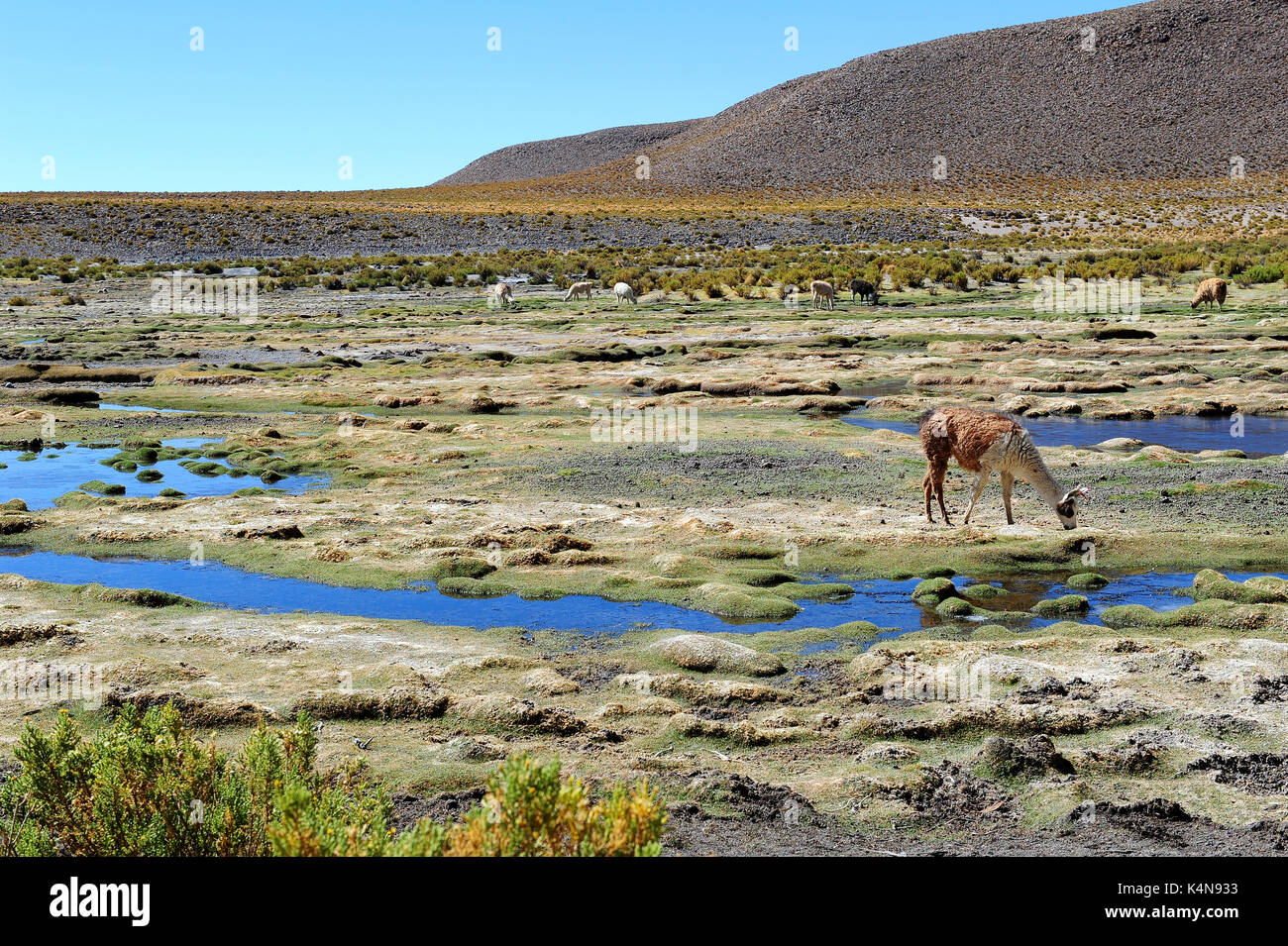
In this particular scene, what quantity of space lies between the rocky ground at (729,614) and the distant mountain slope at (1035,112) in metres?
94.5

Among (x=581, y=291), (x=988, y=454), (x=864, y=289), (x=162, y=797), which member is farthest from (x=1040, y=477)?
(x=581, y=291)

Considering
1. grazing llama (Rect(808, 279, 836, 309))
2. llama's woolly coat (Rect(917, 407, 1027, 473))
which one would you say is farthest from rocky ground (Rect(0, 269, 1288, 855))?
grazing llama (Rect(808, 279, 836, 309))

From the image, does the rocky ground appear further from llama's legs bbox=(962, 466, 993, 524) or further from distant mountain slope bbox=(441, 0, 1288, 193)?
distant mountain slope bbox=(441, 0, 1288, 193)

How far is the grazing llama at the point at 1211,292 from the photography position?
117 feet

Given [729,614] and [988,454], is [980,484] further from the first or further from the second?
[729,614]

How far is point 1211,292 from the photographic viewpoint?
35.8 metres

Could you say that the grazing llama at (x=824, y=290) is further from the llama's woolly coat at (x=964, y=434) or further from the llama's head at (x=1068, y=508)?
the llama's head at (x=1068, y=508)

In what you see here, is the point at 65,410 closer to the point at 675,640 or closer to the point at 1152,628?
the point at 675,640

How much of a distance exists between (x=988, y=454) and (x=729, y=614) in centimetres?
413

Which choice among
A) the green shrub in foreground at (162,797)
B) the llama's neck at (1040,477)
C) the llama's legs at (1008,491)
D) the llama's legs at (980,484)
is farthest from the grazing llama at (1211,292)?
the green shrub in foreground at (162,797)
